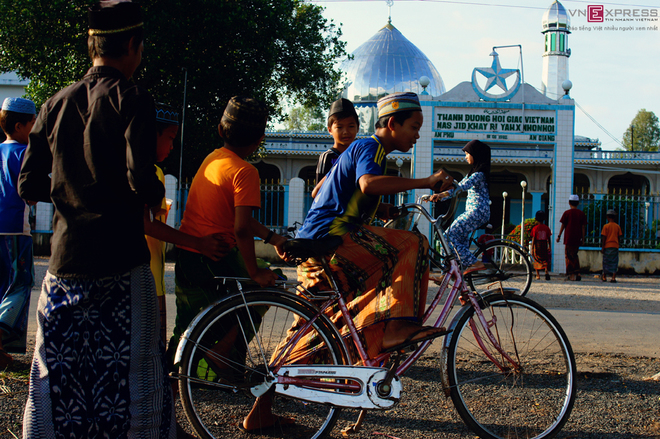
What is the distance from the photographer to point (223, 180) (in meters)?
2.69

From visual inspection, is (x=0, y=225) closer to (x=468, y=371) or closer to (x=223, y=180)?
(x=223, y=180)

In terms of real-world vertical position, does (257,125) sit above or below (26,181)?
above

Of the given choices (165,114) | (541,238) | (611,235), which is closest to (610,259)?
(611,235)

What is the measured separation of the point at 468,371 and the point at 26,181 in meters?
2.19

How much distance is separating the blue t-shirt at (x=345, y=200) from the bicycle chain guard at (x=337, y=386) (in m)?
0.63

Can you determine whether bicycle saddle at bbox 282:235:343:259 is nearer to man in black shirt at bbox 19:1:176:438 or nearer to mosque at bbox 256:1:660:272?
man in black shirt at bbox 19:1:176:438

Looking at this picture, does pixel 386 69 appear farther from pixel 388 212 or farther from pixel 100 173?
pixel 100 173

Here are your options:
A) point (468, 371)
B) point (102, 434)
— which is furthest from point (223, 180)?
point (468, 371)

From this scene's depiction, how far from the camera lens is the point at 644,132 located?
5222cm

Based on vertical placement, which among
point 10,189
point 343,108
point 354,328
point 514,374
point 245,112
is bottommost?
point 514,374

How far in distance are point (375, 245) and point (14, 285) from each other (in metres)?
2.41

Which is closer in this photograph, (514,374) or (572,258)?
(514,374)

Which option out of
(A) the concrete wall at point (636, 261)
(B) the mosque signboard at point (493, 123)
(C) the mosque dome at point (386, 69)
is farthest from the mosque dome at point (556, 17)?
(A) the concrete wall at point (636, 261)

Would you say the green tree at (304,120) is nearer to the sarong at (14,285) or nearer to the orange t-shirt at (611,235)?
the orange t-shirt at (611,235)
